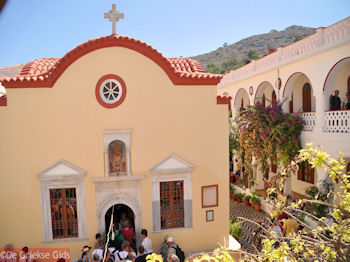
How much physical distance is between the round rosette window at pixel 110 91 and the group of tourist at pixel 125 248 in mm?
3541

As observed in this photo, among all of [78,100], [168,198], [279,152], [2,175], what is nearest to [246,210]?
[279,152]

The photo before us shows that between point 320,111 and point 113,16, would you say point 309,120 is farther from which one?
point 113,16

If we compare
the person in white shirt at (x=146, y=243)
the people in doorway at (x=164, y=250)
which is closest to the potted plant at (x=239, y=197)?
the people in doorway at (x=164, y=250)

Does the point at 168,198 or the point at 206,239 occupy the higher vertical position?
the point at 168,198

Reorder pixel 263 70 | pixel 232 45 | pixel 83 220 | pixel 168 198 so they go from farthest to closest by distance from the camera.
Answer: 1. pixel 232 45
2. pixel 263 70
3. pixel 168 198
4. pixel 83 220

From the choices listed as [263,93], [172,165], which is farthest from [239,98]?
[172,165]

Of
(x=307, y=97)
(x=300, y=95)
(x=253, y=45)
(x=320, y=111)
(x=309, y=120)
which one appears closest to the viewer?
(x=320, y=111)

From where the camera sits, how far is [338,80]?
1123 cm

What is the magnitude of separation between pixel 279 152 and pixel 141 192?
22.5ft

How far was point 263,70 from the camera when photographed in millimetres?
13312

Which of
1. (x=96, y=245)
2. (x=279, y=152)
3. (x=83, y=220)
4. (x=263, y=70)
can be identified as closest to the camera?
(x=96, y=245)

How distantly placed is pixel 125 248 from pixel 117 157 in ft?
8.25

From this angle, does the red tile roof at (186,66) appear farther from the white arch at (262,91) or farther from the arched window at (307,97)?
the arched window at (307,97)

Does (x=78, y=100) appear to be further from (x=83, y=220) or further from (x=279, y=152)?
(x=279, y=152)
